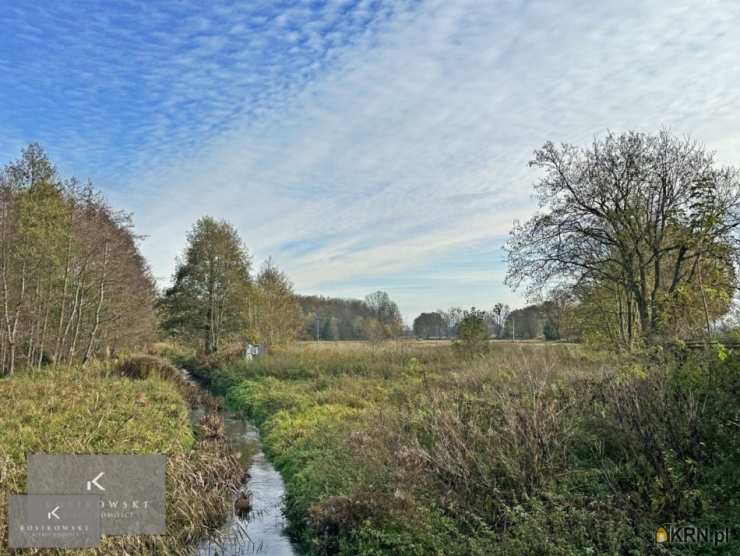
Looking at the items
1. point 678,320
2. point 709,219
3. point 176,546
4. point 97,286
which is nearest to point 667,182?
point 678,320

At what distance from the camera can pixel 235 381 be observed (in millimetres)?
24984

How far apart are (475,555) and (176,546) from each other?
3.91 m

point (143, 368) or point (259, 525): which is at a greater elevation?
point (143, 368)

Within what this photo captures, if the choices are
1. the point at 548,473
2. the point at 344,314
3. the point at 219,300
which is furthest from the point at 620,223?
the point at 344,314

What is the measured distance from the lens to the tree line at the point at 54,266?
659 inches

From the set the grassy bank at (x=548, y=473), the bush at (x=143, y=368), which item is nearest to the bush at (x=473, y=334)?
the bush at (x=143, y=368)

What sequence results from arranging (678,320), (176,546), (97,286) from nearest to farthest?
1. (176,546)
2. (678,320)
3. (97,286)

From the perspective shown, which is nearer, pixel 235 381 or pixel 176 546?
pixel 176 546

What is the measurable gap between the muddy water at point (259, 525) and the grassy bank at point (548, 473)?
312 mm

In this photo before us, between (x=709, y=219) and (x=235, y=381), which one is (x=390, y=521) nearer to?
(x=709, y=219)

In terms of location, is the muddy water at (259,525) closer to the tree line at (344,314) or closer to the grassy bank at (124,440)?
the grassy bank at (124,440)

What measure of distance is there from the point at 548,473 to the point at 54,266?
1797 cm

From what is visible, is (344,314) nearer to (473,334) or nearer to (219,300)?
(219,300)

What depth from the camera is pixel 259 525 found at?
7941 millimetres
